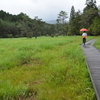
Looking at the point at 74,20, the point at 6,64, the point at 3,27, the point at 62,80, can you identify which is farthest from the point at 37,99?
the point at 3,27

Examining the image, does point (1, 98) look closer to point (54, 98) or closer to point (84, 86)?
point (54, 98)

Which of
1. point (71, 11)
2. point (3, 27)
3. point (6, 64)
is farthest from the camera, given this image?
point (71, 11)

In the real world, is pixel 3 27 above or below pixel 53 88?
above

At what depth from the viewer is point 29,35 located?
29797 millimetres

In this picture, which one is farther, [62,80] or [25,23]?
[25,23]

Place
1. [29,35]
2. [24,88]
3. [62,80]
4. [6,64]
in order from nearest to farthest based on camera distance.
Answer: [24,88] < [62,80] < [6,64] < [29,35]

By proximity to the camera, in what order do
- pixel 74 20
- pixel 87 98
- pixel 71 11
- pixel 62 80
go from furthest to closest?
1. pixel 71 11
2. pixel 74 20
3. pixel 62 80
4. pixel 87 98

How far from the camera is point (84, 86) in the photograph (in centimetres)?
223

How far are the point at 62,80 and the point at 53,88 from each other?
0.49 m

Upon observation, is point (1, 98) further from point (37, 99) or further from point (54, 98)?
point (54, 98)

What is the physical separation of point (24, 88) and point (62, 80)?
113cm

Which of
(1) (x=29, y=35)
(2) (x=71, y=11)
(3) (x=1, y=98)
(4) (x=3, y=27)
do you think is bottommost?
(3) (x=1, y=98)

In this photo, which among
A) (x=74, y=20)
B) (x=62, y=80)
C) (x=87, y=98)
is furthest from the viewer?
(x=74, y=20)

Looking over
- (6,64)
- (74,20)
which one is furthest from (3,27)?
(6,64)
